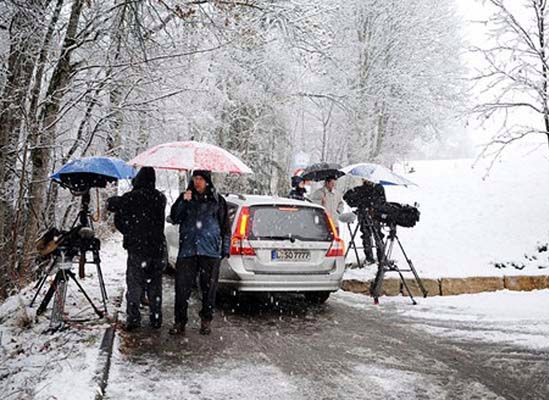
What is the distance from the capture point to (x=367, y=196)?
10.8 metres

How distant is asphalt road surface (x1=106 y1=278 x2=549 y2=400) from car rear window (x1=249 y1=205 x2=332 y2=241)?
118 centimetres

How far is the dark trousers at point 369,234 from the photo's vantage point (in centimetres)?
949

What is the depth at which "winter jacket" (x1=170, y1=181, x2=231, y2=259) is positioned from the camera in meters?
6.40

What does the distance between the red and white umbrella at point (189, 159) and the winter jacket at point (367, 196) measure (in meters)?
4.80

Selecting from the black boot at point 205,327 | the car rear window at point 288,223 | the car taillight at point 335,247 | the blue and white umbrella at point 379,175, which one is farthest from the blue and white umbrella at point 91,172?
the blue and white umbrella at point 379,175

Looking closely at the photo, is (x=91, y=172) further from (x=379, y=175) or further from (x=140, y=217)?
(x=379, y=175)

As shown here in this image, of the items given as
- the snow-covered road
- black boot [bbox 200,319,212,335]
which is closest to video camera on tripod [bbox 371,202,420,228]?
the snow-covered road

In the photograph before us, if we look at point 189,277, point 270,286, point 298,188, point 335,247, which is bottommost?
point 270,286

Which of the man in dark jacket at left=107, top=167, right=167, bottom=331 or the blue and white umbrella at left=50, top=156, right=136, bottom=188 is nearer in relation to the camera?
the man in dark jacket at left=107, top=167, right=167, bottom=331

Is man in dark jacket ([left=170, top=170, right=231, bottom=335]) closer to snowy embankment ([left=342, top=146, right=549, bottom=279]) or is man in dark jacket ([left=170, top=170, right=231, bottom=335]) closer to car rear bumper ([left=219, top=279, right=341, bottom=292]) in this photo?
car rear bumper ([left=219, top=279, right=341, bottom=292])

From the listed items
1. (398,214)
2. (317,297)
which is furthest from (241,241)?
(398,214)

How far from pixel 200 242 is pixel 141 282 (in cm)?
93

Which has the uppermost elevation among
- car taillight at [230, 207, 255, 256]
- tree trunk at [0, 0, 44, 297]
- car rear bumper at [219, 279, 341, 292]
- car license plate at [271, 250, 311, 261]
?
tree trunk at [0, 0, 44, 297]

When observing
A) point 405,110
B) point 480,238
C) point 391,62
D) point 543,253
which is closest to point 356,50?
point 391,62
